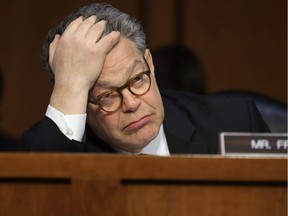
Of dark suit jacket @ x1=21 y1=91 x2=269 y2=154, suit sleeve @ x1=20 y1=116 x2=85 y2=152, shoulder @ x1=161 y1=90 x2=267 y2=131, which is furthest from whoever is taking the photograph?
shoulder @ x1=161 y1=90 x2=267 y2=131

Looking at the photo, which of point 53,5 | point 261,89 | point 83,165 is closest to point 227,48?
point 261,89

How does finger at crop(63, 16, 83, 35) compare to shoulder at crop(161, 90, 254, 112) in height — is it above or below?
above

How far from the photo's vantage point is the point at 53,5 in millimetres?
3510

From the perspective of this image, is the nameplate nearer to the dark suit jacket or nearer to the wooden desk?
the wooden desk

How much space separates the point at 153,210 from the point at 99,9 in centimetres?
75

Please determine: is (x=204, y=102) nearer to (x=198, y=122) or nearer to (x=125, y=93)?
(x=198, y=122)

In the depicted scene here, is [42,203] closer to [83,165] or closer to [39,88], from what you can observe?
[83,165]

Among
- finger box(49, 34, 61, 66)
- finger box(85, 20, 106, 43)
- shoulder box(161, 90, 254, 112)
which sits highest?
finger box(85, 20, 106, 43)

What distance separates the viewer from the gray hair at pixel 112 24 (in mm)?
1896

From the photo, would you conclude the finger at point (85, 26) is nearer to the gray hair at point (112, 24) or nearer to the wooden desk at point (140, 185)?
the gray hair at point (112, 24)

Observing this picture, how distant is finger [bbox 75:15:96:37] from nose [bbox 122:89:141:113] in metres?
0.18

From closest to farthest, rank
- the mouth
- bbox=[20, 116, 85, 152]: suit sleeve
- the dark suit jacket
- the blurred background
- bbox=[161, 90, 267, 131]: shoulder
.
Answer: bbox=[20, 116, 85, 152]: suit sleeve < the mouth < the dark suit jacket < bbox=[161, 90, 267, 131]: shoulder < the blurred background

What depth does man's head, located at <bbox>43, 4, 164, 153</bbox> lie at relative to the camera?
1.84 meters

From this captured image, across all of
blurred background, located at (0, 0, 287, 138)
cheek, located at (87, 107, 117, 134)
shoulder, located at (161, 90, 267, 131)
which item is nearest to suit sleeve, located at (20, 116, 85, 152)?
cheek, located at (87, 107, 117, 134)
